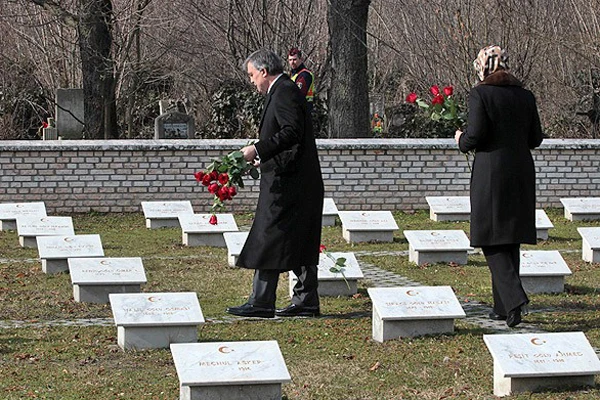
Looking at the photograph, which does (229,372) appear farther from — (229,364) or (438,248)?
(438,248)

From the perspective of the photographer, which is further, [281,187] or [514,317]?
[281,187]

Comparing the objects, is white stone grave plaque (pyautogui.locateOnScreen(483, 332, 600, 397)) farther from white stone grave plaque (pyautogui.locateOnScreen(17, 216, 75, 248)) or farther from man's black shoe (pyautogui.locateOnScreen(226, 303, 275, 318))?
white stone grave plaque (pyautogui.locateOnScreen(17, 216, 75, 248))

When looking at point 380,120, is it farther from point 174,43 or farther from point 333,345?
point 333,345

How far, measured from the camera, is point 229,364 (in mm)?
6699

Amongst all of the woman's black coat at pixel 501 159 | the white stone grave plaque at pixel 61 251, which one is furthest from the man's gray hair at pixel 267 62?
the white stone grave plaque at pixel 61 251

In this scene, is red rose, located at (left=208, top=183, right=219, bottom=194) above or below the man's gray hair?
below

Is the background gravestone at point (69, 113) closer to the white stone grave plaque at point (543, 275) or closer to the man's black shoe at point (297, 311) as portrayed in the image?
the white stone grave plaque at point (543, 275)

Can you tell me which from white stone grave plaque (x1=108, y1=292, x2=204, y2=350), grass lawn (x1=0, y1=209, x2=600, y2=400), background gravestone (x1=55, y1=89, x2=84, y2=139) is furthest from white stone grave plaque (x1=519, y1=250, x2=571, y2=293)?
background gravestone (x1=55, y1=89, x2=84, y2=139)

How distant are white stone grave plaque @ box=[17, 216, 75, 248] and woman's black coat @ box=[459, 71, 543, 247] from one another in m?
6.06

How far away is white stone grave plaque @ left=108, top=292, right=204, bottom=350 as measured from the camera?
26.8 ft

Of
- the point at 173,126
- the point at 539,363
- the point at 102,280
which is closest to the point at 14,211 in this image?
the point at 102,280

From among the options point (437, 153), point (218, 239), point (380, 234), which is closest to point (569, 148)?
point (437, 153)

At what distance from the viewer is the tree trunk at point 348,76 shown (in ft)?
62.9

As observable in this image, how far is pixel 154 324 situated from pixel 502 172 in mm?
2541
